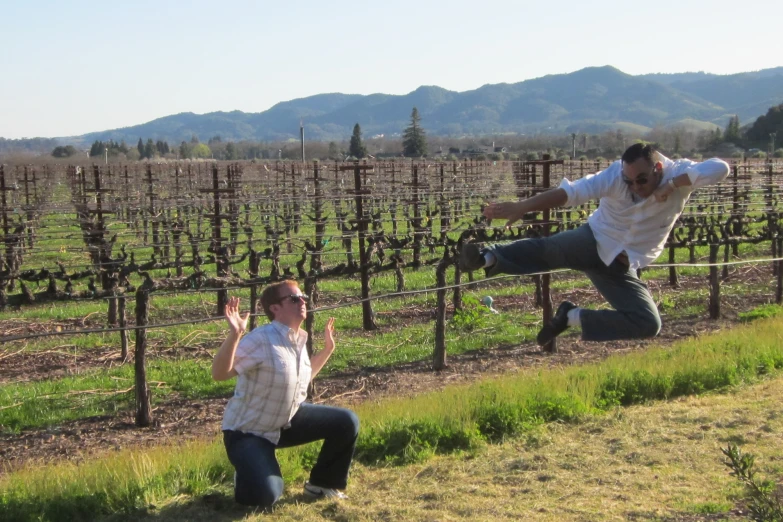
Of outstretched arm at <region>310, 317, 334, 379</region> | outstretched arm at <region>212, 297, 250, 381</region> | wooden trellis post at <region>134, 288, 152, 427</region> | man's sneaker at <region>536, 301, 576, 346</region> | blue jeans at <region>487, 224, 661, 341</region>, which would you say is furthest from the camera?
wooden trellis post at <region>134, 288, 152, 427</region>

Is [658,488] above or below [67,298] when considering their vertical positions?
below

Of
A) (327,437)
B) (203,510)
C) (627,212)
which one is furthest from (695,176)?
(203,510)

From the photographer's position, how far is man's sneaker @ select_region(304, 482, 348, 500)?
578 centimetres

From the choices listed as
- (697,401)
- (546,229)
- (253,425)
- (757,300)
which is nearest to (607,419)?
(697,401)

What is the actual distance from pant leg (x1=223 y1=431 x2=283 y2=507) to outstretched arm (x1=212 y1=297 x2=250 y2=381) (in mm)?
473

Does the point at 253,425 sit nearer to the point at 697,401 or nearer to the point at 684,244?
the point at 697,401

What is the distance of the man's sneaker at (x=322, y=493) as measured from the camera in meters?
5.78

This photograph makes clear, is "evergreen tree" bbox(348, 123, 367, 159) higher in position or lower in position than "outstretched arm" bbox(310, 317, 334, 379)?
higher

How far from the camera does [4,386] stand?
36.0 ft

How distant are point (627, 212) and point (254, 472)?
293 centimetres

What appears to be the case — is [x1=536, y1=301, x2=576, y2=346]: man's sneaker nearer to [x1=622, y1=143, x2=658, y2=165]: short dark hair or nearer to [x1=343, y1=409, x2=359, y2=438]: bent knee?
[x1=622, y1=143, x2=658, y2=165]: short dark hair

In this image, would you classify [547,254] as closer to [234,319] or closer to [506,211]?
[506,211]

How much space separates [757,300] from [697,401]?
8.47 meters

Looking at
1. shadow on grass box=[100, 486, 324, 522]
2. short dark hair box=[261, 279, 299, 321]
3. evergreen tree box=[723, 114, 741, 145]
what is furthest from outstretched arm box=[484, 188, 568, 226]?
evergreen tree box=[723, 114, 741, 145]
